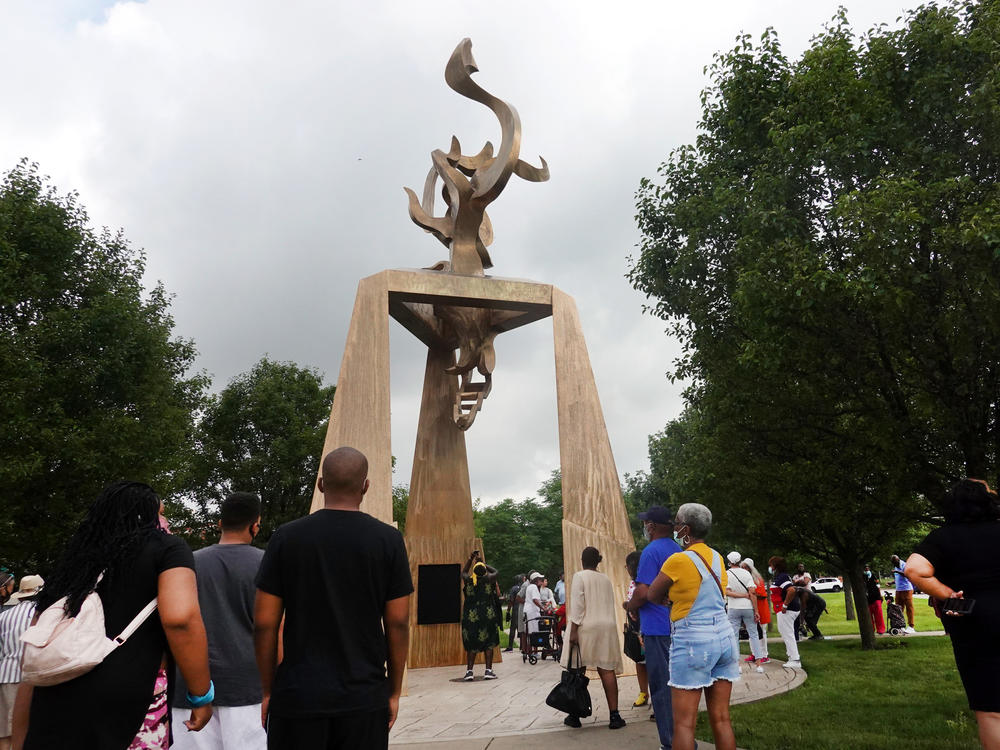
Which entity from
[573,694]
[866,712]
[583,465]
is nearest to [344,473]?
[573,694]

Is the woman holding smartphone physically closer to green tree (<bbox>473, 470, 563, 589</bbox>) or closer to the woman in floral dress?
the woman in floral dress

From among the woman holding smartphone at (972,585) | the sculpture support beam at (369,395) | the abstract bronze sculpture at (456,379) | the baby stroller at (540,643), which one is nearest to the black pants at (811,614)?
the baby stroller at (540,643)

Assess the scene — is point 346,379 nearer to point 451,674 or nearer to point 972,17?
point 451,674

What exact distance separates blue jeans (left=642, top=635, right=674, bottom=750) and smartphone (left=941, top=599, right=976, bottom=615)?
2.17 metres

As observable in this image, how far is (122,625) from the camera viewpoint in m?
2.82

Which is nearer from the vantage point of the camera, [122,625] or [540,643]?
[122,625]

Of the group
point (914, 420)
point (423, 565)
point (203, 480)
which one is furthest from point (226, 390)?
point (914, 420)

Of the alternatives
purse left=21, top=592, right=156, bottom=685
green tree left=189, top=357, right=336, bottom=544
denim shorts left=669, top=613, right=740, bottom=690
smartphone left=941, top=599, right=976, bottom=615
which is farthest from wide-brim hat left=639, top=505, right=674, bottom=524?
green tree left=189, top=357, right=336, bottom=544

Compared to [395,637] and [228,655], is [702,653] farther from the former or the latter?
[228,655]

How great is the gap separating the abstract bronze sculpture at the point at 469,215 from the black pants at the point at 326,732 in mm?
10334

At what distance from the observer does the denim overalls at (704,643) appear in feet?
15.1

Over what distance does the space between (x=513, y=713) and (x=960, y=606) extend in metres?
5.32

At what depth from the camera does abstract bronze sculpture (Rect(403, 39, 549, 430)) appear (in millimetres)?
12555

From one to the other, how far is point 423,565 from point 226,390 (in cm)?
2458
